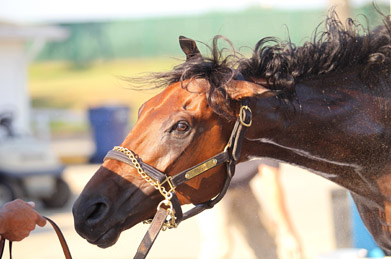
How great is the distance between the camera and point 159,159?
2.84 m

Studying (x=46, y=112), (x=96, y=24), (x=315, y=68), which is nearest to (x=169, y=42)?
(x=96, y=24)

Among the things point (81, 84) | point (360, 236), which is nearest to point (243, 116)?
point (360, 236)

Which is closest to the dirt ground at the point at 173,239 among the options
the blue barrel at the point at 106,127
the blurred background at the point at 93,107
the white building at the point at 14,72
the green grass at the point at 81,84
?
the blurred background at the point at 93,107

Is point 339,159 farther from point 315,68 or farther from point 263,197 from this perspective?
point 263,197

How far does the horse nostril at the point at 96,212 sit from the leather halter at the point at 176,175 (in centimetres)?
22

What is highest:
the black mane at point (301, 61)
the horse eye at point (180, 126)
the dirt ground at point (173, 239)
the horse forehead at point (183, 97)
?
the black mane at point (301, 61)

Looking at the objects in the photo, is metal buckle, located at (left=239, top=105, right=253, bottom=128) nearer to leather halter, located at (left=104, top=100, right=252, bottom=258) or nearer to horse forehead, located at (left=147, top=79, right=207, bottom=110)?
leather halter, located at (left=104, top=100, right=252, bottom=258)

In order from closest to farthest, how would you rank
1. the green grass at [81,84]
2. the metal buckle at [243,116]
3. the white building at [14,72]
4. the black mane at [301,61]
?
the metal buckle at [243,116], the black mane at [301,61], the white building at [14,72], the green grass at [81,84]

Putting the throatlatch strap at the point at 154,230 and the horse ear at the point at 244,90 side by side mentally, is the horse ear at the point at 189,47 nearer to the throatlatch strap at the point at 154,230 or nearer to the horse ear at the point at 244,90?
the horse ear at the point at 244,90

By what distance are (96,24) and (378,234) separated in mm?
23395

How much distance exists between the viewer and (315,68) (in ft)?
10.4

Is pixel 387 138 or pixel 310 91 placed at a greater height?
pixel 310 91

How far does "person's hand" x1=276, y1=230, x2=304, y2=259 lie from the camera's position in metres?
4.45

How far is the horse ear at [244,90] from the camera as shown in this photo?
284 centimetres
